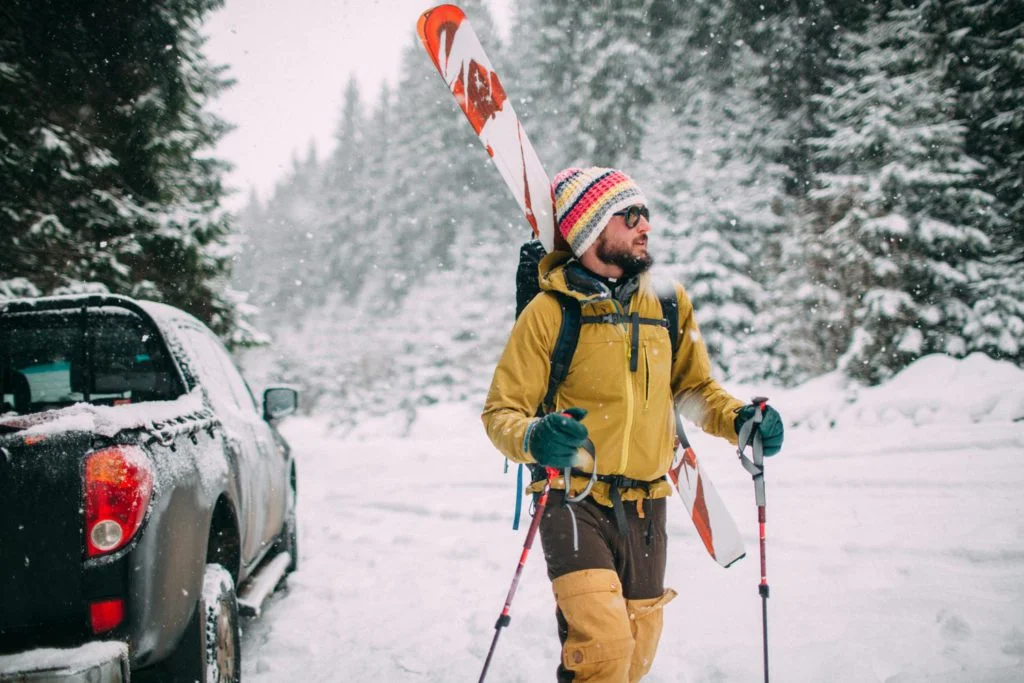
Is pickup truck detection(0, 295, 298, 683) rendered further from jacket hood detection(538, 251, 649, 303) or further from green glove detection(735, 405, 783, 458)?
green glove detection(735, 405, 783, 458)

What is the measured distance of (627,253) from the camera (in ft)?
9.36

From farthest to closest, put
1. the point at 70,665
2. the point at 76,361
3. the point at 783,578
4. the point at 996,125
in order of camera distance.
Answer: the point at 996,125 → the point at 783,578 → the point at 76,361 → the point at 70,665

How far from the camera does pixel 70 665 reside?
2.07 metres

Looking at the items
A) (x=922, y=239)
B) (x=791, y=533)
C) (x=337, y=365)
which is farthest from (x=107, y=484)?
(x=337, y=365)

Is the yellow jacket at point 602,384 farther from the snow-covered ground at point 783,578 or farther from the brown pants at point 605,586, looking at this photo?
the snow-covered ground at point 783,578

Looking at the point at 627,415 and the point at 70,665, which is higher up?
the point at 627,415

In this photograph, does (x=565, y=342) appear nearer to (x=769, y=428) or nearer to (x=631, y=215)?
(x=631, y=215)

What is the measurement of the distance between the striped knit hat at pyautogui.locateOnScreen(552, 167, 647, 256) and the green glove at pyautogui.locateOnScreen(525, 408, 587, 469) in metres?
1.03

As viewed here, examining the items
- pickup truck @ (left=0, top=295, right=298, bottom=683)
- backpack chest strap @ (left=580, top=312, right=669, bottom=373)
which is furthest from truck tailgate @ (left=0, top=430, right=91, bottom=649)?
backpack chest strap @ (left=580, top=312, right=669, bottom=373)

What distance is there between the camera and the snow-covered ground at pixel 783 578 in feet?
11.6

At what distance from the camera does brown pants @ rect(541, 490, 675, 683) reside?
7.61 feet

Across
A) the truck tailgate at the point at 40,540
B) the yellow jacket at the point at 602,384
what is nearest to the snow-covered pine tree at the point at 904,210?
the yellow jacket at the point at 602,384

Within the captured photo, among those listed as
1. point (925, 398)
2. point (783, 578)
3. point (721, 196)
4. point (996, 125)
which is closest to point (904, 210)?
point (996, 125)

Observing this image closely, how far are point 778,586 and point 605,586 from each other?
277cm
